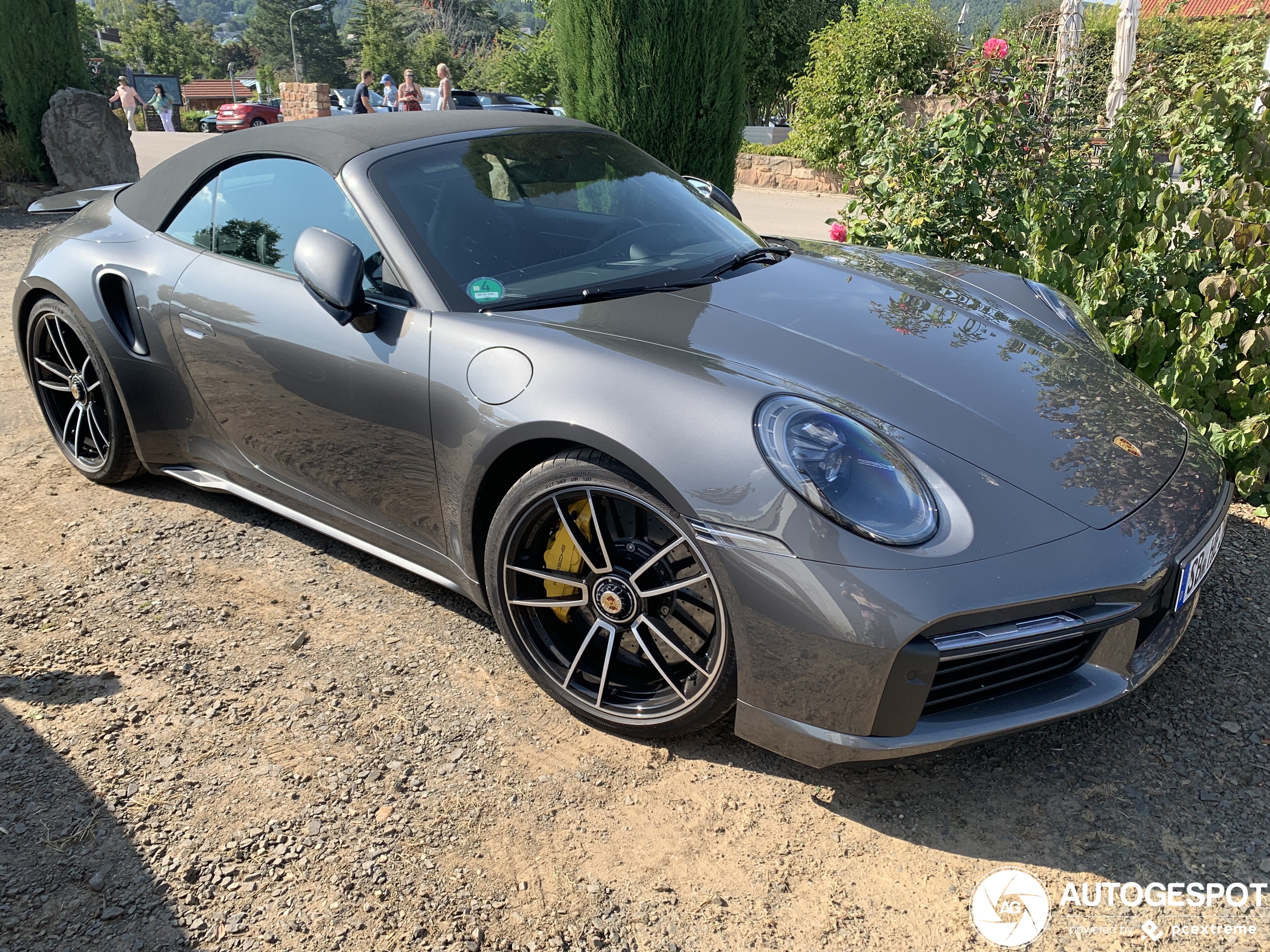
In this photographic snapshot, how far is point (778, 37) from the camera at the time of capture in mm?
21391

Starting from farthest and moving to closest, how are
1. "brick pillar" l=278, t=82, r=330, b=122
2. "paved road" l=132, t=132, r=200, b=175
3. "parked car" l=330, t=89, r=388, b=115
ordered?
"brick pillar" l=278, t=82, r=330, b=122 → "parked car" l=330, t=89, r=388, b=115 → "paved road" l=132, t=132, r=200, b=175

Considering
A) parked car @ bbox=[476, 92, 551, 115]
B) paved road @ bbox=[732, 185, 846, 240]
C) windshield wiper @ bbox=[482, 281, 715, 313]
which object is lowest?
paved road @ bbox=[732, 185, 846, 240]

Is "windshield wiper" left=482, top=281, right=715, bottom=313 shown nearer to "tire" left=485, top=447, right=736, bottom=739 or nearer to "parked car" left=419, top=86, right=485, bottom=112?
"tire" left=485, top=447, right=736, bottom=739

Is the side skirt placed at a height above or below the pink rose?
below

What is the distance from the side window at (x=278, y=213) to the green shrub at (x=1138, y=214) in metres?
2.68

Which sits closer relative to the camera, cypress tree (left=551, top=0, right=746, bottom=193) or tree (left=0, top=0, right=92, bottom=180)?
cypress tree (left=551, top=0, right=746, bottom=193)

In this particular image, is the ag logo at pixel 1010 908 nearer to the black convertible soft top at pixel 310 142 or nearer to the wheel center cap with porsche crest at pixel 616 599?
the wheel center cap with porsche crest at pixel 616 599

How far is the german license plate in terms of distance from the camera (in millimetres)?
2150

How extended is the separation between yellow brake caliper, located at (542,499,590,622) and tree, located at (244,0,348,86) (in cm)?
9576

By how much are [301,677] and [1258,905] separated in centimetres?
229

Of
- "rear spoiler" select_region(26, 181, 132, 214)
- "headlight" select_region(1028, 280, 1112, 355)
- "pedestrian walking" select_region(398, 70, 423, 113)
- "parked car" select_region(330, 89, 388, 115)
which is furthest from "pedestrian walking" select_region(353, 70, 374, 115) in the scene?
"headlight" select_region(1028, 280, 1112, 355)

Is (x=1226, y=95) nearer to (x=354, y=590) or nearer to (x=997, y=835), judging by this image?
(x=997, y=835)

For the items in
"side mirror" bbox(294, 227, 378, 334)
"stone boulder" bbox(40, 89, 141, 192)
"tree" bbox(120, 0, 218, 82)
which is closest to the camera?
"side mirror" bbox(294, 227, 378, 334)

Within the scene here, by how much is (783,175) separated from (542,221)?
13.5 meters
